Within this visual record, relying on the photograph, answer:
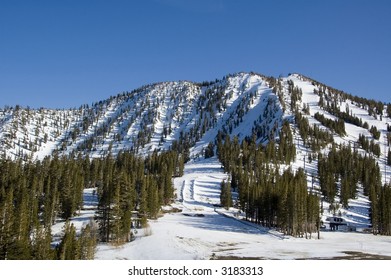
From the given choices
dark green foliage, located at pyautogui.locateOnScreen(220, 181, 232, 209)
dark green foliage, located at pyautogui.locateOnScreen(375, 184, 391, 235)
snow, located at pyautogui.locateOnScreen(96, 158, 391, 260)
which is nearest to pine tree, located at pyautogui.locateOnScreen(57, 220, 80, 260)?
snow, located at pyautogui.locateOnScreen(96, 158, 391, 260)

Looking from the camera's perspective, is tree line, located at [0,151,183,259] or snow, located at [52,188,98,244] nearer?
tree line, located at [0,151,183,259]

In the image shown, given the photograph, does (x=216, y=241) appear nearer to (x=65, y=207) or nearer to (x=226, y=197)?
(x=65, y=207)

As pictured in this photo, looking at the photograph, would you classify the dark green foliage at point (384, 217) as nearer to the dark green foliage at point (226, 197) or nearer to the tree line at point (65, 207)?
the dark green foliage at point (226, 197)

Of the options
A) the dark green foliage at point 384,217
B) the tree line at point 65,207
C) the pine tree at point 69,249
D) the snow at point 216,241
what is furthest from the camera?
the dark green foliage at point 384,217

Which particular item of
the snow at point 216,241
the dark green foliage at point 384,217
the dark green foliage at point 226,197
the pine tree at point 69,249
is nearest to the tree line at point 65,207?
Result: the pine tree at point 69,249

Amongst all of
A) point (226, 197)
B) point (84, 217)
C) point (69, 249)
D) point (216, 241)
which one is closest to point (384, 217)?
point (226, 197)

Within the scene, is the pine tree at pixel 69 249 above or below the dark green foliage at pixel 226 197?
below

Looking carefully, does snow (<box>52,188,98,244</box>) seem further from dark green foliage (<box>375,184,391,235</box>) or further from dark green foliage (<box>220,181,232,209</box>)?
dark green foliage (<box>375,184,391,235</box>)

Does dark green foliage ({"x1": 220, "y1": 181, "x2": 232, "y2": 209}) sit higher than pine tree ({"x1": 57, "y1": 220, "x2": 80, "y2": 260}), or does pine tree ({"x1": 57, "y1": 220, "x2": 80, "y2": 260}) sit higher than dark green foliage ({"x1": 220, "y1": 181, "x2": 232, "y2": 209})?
dark green foliage ({"x1": 220, "y1": 181, "x2": 232, "y2": 209})

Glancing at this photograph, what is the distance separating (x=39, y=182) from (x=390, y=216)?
100 m

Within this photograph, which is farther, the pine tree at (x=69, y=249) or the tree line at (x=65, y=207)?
the tree line at (x=65, y=207)
